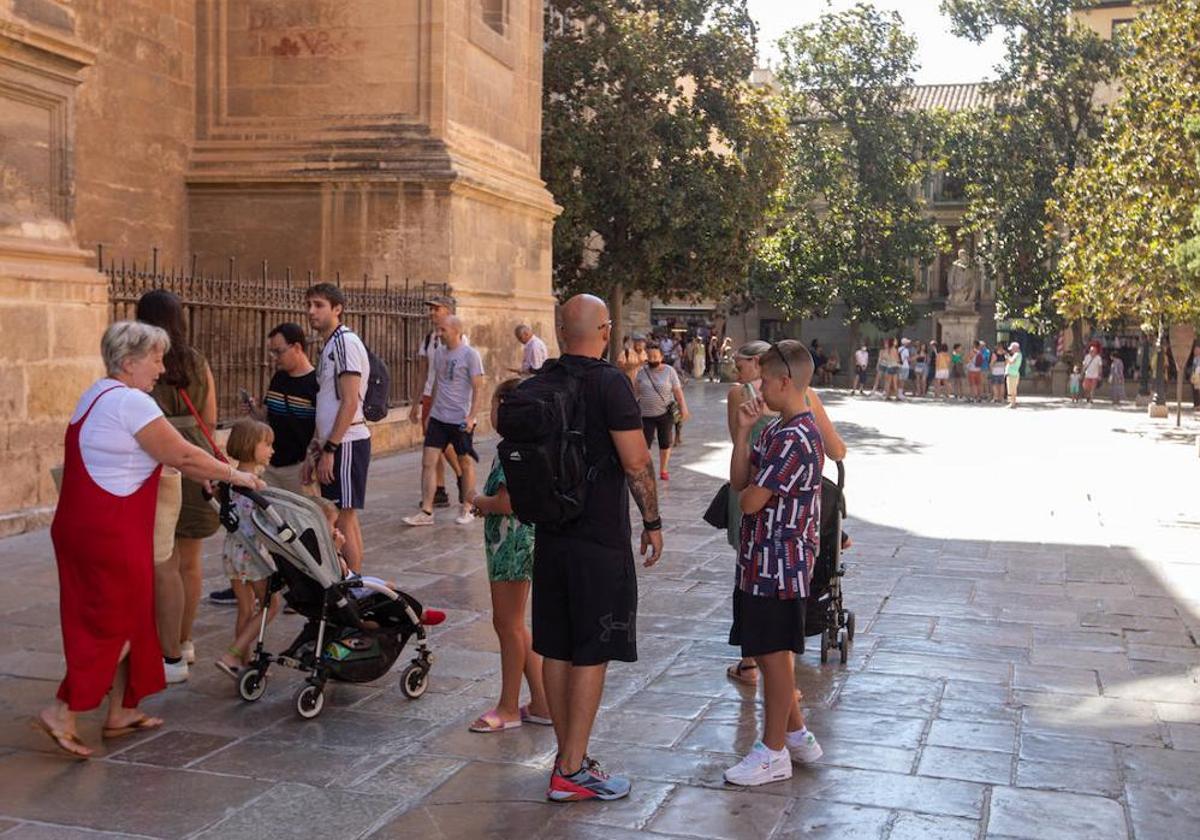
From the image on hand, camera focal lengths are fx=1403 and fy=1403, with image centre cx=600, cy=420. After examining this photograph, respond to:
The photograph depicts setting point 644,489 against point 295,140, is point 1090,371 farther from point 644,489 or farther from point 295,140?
point 644,489

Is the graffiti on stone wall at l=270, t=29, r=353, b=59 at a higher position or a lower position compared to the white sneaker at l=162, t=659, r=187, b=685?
higher

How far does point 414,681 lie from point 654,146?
24.5 metres

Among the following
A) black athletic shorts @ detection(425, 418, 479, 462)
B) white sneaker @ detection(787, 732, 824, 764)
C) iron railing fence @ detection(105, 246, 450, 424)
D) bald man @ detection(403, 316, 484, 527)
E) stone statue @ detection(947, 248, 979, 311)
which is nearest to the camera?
white sneaker @ detection(787, 732, 824, 764)

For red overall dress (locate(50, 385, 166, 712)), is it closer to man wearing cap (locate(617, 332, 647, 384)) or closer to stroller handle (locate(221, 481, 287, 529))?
stroller handle (locate(221, 481, 287, 529))

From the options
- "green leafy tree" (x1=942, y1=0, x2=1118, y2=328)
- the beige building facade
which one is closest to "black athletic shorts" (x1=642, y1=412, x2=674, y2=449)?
the beige building facade

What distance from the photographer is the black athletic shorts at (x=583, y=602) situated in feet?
15.8

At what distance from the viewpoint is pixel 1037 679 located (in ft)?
22.3

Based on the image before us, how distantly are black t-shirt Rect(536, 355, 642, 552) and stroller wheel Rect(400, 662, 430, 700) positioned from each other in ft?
5.34

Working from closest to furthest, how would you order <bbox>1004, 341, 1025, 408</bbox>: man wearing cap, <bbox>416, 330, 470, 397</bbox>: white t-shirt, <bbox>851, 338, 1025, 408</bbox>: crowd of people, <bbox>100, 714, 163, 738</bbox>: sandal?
<bbox>100, 714, 163, 738</bbox>: sandal < <bbox>416, 330, 470, 397</bbox>: white t-shirt < <bbox>1004, 341, 1025, 408</bbox>: man wearing cap < <bbox>851, 338, 1025, 408</bbox>: crowd of people

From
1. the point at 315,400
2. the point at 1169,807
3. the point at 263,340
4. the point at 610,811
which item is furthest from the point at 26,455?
the point at 1169,807

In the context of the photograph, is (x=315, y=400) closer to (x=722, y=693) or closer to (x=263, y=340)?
(x=722, y=693)

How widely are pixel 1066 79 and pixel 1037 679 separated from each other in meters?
41.1

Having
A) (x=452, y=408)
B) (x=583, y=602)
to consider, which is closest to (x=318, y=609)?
(x=583, y=602)

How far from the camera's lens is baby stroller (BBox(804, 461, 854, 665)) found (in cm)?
670
